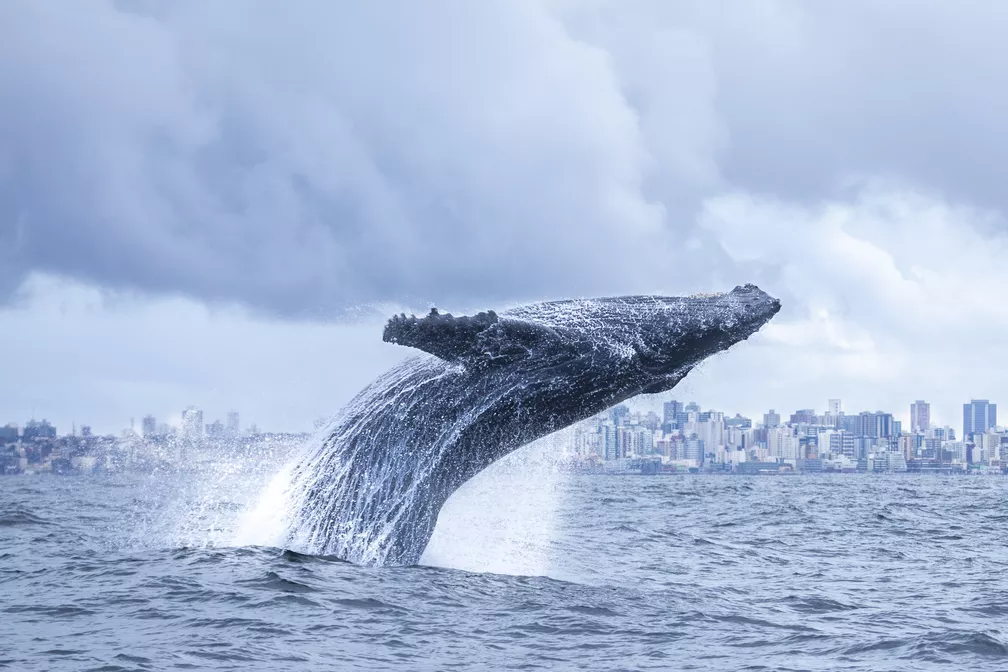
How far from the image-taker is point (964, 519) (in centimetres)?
2675

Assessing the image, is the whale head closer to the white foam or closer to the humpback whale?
the humpback whale

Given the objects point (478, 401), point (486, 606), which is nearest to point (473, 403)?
point (478, 401)

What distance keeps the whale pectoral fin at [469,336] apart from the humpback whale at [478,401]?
0.06ft

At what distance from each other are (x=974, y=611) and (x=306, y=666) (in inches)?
249

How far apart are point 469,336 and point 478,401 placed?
93 centimetres

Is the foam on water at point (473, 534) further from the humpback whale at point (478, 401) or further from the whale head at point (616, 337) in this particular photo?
the whale head at point (616, 337)

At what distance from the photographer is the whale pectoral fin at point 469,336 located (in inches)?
372

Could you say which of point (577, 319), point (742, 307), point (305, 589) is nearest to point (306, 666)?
point (305, 589)

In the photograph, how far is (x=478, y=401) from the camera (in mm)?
10531

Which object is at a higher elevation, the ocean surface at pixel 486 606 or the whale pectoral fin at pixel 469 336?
the whale pectoral fin at pixel 469 336

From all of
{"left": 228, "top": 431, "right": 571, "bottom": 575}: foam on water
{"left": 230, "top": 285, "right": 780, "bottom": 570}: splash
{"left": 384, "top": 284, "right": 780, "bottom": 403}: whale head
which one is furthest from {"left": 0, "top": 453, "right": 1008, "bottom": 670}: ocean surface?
{"left": 384, "top": 284, "right": 780, "bottom": 403}: whale head

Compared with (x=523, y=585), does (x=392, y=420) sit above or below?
above

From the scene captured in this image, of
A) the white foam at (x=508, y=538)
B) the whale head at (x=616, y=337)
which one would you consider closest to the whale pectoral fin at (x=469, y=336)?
the whale head at (x=616, y=337)

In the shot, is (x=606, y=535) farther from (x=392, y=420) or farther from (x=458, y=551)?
(x=392, y=420)
